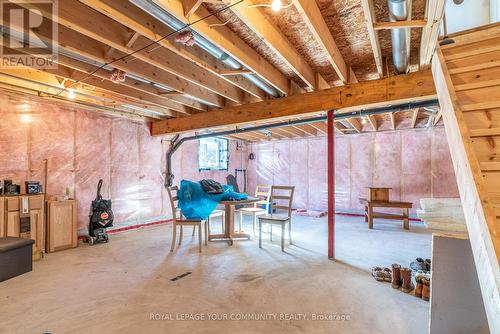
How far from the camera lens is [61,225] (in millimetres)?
3781

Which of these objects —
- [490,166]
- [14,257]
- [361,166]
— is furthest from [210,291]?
[361,166]

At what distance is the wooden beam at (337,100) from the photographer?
9.80 feet

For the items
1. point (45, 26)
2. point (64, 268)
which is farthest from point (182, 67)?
point (64, 268)

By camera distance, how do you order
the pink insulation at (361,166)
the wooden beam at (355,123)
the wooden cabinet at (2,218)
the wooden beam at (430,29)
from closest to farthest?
the wooden beam at (430,29) < the wooden cabinet at (2,218) < the wooden beam at (355,123) < the pink insulation at (361,166)

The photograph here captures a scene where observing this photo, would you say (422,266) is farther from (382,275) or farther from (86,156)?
(86,156)

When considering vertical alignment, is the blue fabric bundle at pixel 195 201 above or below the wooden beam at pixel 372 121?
below

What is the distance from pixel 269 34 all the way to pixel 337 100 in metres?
1.63

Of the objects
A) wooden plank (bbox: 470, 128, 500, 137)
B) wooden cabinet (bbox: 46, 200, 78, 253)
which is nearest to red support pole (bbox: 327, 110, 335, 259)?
wooden plank (bbox: 470, 128, 500, 137)

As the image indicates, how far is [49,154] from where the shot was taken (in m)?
4.05

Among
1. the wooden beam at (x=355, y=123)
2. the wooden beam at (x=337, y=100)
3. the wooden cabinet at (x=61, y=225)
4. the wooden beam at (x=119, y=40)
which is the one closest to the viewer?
the wooden beam at (x=119, y=40)

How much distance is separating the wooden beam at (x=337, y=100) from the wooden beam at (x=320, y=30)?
398 mm

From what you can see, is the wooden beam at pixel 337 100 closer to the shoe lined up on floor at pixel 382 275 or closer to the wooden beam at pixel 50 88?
the wooden beam at pixel 50 88

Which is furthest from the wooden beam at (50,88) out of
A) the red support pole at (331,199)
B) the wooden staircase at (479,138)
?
the wooden staircase at (479,138)

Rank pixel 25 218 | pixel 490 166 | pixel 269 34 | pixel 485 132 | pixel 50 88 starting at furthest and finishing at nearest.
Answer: pixel 50 88
pixel 25 218
pixel 269 34
pixel 485 132
pixel 490 166
